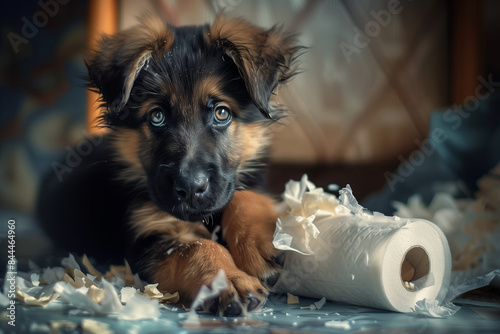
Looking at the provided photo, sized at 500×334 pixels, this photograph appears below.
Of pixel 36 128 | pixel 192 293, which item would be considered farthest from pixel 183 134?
pixel 36 128

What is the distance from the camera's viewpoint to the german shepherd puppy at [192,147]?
1814 millimetres

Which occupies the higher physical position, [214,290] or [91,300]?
[214,290]

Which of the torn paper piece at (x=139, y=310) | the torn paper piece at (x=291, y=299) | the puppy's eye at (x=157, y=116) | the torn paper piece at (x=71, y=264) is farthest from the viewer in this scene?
the torn paper piece at (x=71, y=264)

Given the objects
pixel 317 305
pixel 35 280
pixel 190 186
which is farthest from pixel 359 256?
pixel 35 280

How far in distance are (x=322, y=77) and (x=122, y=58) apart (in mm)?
1953

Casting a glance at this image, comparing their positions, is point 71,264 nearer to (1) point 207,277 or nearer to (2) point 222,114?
(1) point 207,277

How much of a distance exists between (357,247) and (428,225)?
0.28 m

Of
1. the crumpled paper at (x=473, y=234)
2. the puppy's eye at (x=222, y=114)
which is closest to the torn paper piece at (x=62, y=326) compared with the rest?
the puppy's eye at (x=222, y=114)

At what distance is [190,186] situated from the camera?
1737mm

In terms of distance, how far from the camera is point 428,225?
177 cm

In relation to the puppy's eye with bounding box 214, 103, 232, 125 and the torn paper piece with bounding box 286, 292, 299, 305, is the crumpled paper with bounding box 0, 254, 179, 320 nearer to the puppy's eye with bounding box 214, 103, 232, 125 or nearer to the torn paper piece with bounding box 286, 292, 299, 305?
the torn paper piece with bounding box 286, 292, 299, 305

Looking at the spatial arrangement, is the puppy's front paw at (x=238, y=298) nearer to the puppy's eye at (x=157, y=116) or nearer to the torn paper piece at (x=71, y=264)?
the puppy's eye at (x=157, y=116)

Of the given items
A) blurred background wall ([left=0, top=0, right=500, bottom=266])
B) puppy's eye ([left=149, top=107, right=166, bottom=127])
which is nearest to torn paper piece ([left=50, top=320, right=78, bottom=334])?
puppy's eye ([left=149, top=107, right=166, bottom=127])

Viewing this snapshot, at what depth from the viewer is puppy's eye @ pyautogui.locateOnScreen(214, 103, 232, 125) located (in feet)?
6.79
